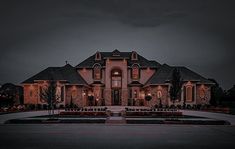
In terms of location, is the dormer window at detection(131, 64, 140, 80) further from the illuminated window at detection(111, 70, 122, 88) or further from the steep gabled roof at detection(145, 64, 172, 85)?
the steep gabled roof at detection(145, 64, 172, 85)

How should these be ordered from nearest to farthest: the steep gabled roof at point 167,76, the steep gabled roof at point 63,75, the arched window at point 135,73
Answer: the steep gabled roof at point 167,76 → the steep gabled roof at point 63,75 → the arched window at point 135,73

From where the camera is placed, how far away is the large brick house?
55.8m

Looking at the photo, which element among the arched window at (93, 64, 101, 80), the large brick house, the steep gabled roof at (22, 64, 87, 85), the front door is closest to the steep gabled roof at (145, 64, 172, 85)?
the large brick house

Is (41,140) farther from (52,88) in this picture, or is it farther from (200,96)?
(200,96)

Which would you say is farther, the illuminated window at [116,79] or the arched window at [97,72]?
the arched window at [97,72]

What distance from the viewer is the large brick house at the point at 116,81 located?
183 ft

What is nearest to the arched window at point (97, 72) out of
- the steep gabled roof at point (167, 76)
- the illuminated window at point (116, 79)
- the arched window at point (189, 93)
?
the illuminated window at point (116, 79)

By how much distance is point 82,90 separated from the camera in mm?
56375

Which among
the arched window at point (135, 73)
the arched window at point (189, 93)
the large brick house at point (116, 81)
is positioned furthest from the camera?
the arched window at point (135, 73)

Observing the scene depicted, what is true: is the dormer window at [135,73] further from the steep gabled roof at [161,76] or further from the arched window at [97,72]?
the arched window at [97,72]

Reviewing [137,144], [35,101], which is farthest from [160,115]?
[35,101]

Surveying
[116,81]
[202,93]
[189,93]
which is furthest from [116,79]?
[202,93]

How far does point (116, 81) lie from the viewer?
60.5 meters

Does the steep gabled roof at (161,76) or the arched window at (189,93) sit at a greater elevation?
the steep gabled roof at (161,76)
